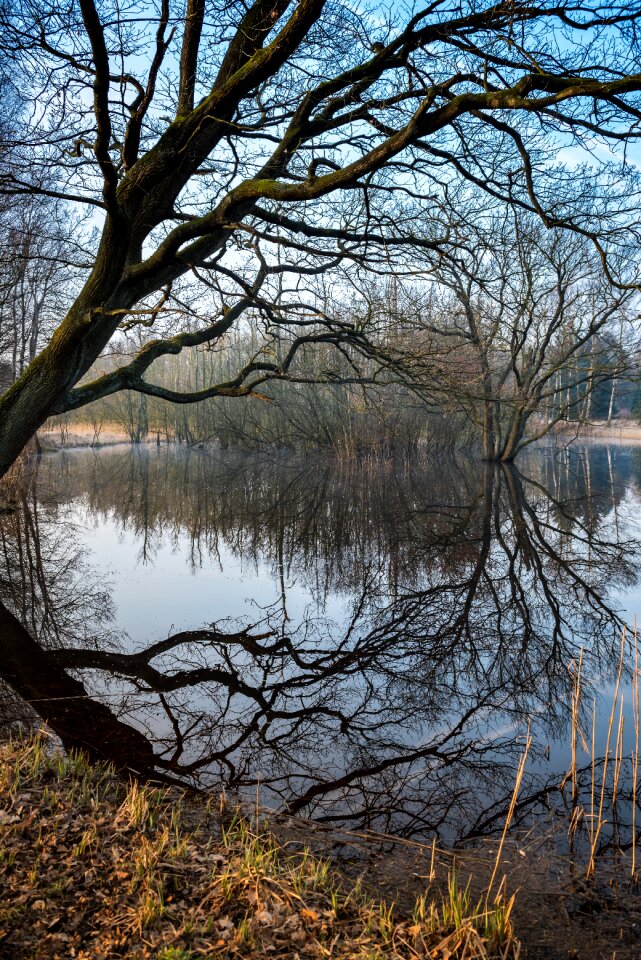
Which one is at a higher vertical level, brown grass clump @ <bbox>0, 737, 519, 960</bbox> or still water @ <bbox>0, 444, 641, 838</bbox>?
brown grass clump @ <bbox>0, 737, 519, 960</bbox>

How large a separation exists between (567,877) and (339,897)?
3.60 feet

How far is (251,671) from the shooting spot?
5.49m

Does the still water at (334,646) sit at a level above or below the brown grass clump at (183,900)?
below

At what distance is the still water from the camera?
12.8 feet

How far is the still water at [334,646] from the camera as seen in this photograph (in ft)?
12.8

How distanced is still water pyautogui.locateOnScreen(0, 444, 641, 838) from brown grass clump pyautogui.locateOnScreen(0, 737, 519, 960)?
697mm

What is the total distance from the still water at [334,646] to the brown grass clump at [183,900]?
70cm

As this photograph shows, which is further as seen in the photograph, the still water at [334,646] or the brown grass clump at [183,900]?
the still water at [334,646]

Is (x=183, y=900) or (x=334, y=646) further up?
(x=183, y=900)

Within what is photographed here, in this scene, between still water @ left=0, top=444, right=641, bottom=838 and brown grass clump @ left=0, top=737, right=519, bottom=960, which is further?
still water @ left=0, top=444, right=641, bottom=838

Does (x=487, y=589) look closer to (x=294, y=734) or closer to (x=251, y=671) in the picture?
(x=251, y=671)

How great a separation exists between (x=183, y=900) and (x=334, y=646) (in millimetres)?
3640

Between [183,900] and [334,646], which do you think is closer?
[183,900]

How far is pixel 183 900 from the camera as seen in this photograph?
255 cm
